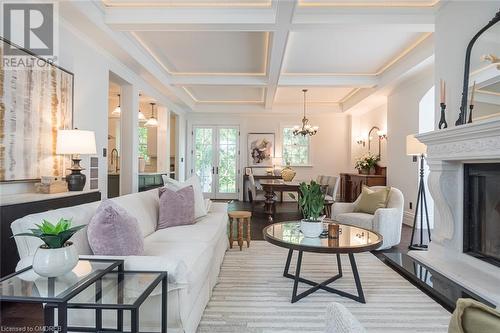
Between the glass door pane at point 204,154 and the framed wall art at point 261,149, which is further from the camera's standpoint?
the glass door pane at point 204,154

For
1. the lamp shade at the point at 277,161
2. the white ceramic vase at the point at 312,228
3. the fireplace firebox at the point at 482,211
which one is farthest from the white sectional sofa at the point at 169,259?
the lamp shade at the point at 277,161

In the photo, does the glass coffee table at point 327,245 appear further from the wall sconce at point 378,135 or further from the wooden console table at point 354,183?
the wall sconce at point 378,135

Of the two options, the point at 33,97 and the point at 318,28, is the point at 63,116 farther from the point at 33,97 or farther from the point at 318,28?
the point at 318,28

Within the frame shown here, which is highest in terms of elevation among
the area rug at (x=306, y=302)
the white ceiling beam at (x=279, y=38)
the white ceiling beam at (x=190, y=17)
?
the white ceiling beam at (x=190, y=17)

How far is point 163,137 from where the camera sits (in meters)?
7.16

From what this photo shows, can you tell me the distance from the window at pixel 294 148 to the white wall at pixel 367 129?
4.46 ft

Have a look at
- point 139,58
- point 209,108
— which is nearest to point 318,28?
point 139,58

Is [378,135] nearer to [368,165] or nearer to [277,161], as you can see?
[368,165]

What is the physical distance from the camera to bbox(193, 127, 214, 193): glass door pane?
9.37 metres

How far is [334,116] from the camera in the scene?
30.1 feet

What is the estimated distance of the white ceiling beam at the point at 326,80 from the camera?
5.87 meters

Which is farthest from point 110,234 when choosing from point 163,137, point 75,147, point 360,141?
point 360,141

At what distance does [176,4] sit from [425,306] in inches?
147

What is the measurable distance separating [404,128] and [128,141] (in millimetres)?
4935
